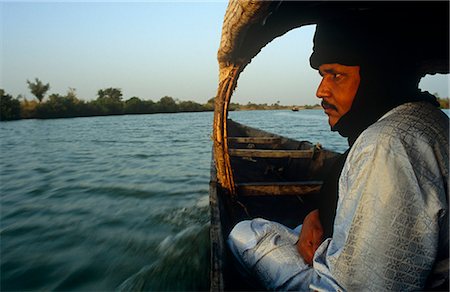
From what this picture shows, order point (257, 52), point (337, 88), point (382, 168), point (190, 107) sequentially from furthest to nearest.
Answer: point (190, 107) → point (257, 52) → point (337, 88) → point (382, 168)

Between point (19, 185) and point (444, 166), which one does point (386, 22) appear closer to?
point (444, 166)

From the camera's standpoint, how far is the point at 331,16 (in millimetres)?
1475

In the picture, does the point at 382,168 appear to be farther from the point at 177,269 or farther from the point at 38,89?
the point at 38,89

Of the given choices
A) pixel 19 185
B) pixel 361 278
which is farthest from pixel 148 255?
pixel 19 185

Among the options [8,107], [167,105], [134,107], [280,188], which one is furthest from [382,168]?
[167,105]

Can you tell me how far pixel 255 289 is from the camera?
1829 mm

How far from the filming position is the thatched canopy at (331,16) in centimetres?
130

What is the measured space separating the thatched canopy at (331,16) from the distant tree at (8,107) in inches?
1703

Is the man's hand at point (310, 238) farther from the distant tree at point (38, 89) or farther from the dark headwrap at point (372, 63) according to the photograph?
the distant tree at point (38, 89)

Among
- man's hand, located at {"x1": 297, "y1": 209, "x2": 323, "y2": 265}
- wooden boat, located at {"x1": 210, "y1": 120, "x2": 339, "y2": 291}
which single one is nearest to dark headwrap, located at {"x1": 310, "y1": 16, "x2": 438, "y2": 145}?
man's hand, located at {"x1": 297, "y1": 209, "x2": 323, "y2": 265}

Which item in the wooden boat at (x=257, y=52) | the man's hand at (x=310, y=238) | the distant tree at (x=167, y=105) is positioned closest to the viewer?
the wooden boat at (x=257, y=52)

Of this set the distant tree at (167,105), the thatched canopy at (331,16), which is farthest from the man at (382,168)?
the distant tree at (167,105)

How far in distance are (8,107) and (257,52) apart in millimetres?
44530

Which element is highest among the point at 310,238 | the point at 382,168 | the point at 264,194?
the point at 382,168
